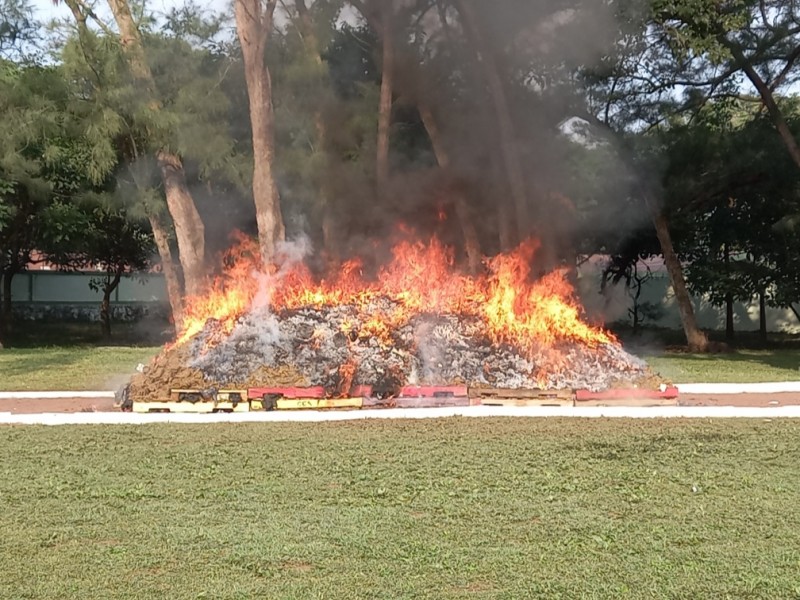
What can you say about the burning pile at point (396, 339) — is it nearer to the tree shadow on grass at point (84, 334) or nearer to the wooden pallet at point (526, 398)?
the wooden pallet at point (526, 398)

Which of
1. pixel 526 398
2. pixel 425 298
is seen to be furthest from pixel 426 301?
pixel 526 398

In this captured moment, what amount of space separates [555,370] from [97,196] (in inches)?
550

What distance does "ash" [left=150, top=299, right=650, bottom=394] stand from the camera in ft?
32.7

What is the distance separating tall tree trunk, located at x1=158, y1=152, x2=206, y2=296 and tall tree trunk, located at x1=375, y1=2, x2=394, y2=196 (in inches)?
155

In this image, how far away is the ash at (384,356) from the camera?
32.7 feet

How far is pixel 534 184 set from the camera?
1569 centimetres

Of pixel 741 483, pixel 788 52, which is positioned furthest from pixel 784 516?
pixel 788 52

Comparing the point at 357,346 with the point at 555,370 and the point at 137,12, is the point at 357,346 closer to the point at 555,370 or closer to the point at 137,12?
the point at 555,370

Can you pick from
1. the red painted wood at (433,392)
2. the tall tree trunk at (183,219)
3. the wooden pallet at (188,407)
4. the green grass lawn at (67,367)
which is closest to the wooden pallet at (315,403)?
the wooden pallet at (188,407)

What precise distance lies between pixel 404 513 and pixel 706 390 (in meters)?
7.21

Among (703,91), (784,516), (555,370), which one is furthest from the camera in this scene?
(703,91)

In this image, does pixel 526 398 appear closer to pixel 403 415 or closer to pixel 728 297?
pixel 403 415

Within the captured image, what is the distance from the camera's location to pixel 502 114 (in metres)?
14.4

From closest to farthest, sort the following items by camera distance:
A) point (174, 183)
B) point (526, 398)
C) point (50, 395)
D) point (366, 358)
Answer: point (526, 398)
point (366, 358)
point (50, 395)
point (174, 183)
